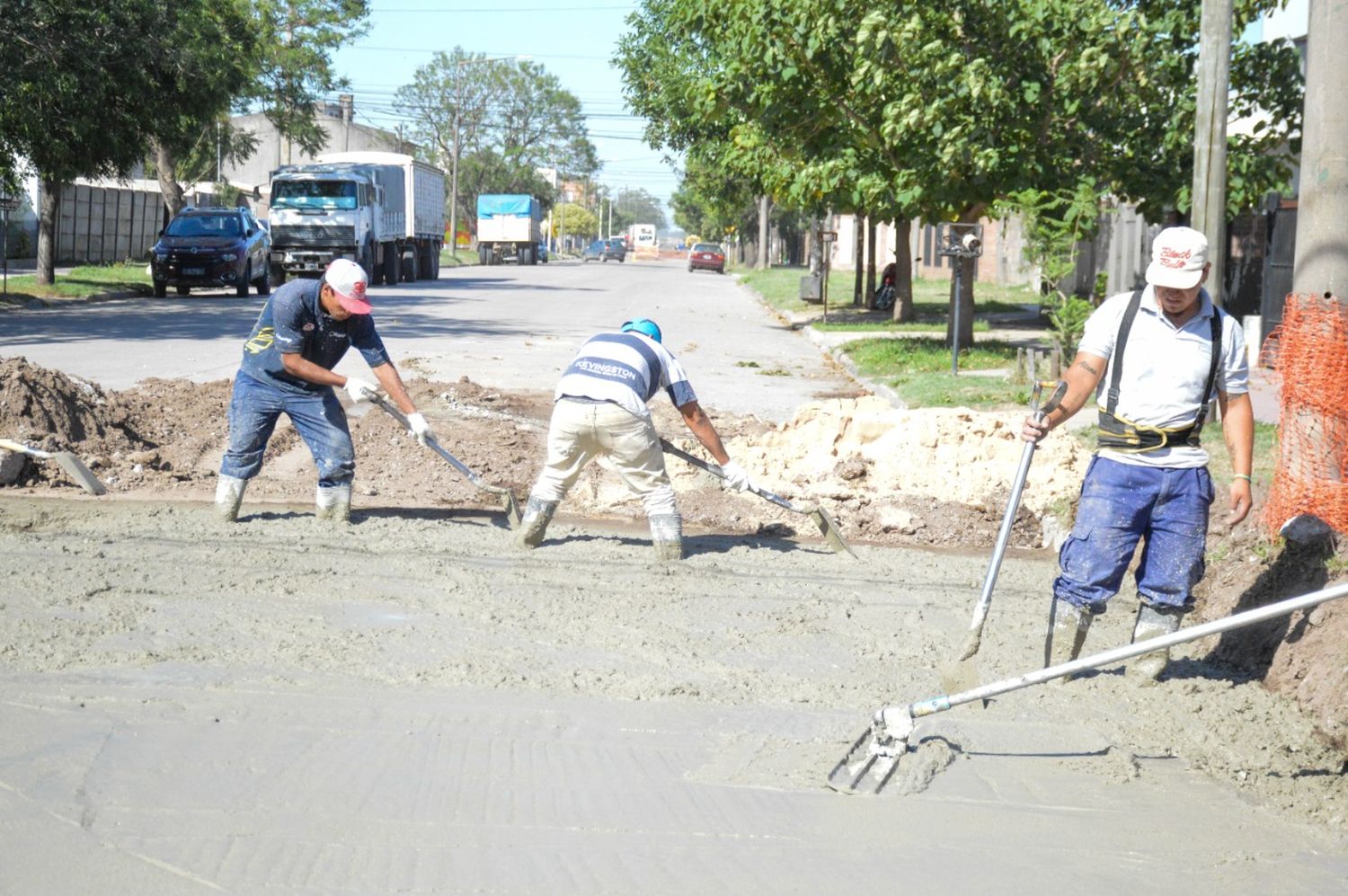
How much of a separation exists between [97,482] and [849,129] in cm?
1234

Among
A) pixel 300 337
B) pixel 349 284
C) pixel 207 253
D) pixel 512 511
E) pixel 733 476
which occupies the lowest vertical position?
pixel 512 511

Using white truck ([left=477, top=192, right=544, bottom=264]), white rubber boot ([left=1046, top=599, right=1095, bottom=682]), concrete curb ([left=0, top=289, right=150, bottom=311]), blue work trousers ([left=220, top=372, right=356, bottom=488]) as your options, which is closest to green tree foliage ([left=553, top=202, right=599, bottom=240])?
white truck ([left=477, top=192, right=544, bottom=264])

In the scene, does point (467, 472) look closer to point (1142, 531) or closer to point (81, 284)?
point (1142, 531)

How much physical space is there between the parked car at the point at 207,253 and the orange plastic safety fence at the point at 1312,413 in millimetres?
26756

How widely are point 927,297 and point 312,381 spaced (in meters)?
33.8

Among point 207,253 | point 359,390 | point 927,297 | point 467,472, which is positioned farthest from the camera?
point 927,297

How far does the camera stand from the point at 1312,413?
26.1 ft

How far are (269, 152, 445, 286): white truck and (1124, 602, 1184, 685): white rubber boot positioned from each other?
3058cm

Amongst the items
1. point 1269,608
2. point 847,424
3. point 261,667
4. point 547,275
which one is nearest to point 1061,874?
point 1269,608

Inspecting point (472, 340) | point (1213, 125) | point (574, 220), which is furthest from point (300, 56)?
point (574, 220)

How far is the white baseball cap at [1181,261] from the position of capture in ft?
17.6

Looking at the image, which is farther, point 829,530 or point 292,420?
point 292,420

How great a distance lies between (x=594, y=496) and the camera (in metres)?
10.2

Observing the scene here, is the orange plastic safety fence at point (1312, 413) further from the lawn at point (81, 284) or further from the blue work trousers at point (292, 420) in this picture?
the lawn at point (81, 284)
